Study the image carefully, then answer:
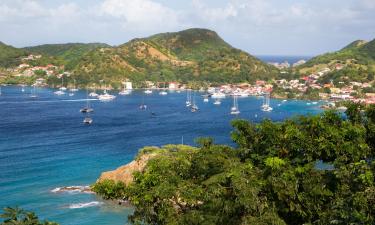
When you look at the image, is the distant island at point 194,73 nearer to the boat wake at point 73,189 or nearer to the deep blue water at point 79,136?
the deep blue water at point 79,136

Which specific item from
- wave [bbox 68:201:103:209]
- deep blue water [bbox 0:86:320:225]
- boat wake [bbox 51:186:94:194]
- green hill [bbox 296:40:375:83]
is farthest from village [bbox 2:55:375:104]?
wave [bbox 68:201:103:209]

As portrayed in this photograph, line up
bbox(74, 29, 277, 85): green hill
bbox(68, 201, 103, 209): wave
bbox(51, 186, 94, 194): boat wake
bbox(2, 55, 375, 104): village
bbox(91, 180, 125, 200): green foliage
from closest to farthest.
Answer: bbox(68, 201, 103, 209): wave → bbox(91, 180, 125, 200): green foliage → bbox(51, 186, 94, 194): boat wake → bbox(2, 55, 375, 104): village → bbox(74, 29, 277, 85): green hill

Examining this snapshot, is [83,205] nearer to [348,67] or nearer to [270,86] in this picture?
[270,86]

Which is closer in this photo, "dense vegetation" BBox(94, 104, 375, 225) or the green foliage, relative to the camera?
"dense vegetation" BBox(94, 104, 375, 225)

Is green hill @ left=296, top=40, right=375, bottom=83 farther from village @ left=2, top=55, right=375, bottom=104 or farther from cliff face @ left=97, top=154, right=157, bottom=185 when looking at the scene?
cliff face @ left=97, top=154, right=157, bottom=185

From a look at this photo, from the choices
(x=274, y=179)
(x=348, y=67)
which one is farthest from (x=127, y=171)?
(x=348, y=67)

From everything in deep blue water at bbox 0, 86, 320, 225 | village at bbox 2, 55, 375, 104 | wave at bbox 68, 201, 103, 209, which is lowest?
wave at bbox 68, 201, 103, 209
